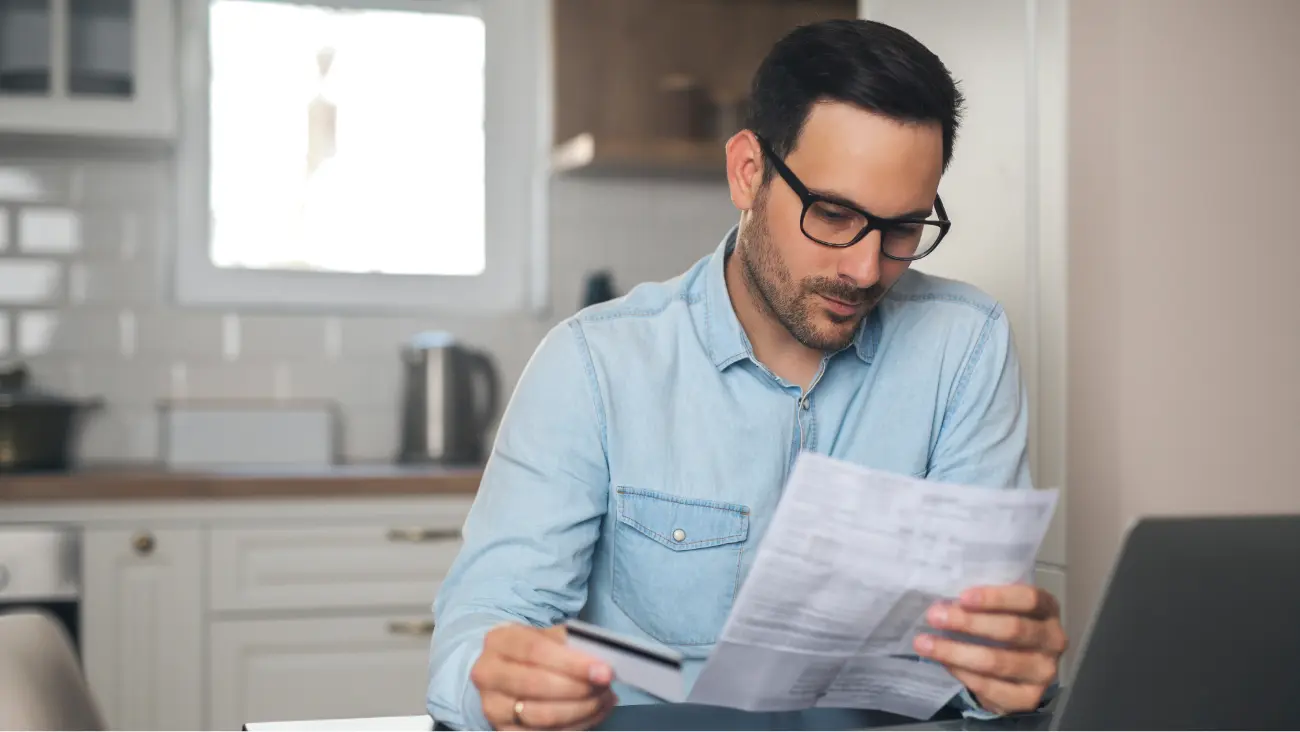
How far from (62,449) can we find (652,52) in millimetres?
1791

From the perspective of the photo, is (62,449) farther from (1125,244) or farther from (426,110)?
(1125,244)

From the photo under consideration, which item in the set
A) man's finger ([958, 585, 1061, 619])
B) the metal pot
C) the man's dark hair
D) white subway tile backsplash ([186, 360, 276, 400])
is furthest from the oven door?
man's finger ([958, 585, 1061, 619])

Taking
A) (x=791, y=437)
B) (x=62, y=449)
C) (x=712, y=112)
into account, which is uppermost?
(x=712, y=112)

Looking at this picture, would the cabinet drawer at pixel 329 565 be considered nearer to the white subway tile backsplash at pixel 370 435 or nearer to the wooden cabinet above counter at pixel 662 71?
the white subway tile backsplash at pixel 370 435

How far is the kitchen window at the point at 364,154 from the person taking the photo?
337 cm

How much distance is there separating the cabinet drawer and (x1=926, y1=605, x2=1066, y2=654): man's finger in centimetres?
200

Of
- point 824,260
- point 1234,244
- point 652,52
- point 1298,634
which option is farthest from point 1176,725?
point 652,52

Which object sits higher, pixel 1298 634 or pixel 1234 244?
pixel 1234 244

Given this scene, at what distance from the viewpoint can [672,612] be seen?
55.0 inches

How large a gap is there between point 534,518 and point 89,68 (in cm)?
232

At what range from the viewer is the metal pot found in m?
2.81

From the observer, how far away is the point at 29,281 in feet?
10.5

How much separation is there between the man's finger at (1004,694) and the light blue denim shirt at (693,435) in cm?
38

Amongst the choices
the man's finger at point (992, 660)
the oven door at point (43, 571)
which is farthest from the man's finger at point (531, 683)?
the oven door at point (43, 571)
